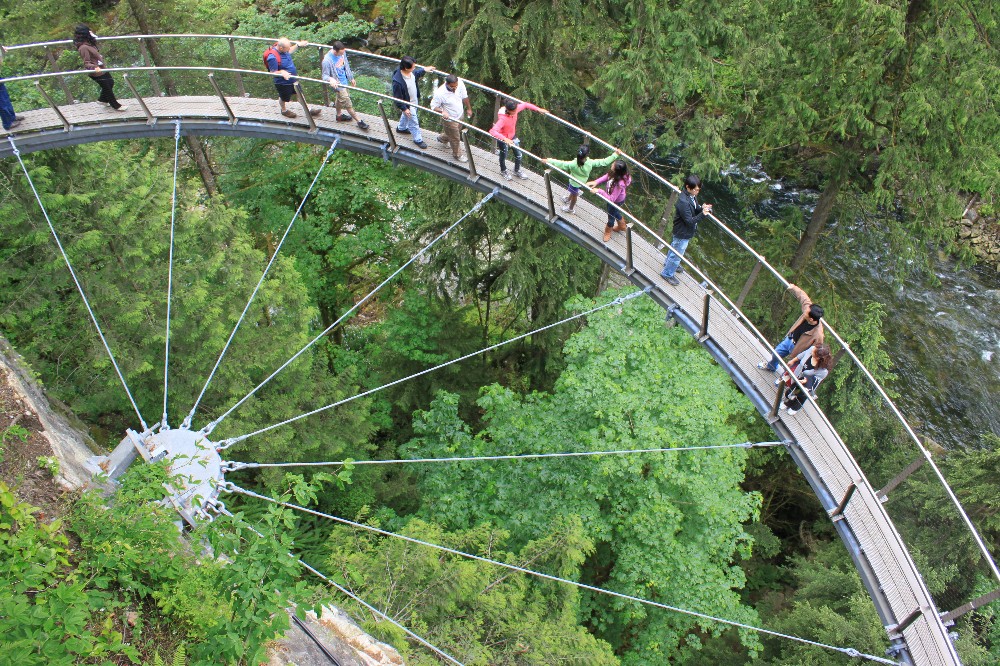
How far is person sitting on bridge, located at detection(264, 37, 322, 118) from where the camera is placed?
12141mm

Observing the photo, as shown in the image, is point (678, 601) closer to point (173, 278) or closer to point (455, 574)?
point (455, 574)

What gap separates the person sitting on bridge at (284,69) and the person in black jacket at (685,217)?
6.75 m

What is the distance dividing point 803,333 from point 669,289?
2201 millimetres

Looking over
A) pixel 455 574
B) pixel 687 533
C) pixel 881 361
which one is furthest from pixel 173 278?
pixel 881 361

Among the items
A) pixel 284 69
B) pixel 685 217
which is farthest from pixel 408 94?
pixel 685 217

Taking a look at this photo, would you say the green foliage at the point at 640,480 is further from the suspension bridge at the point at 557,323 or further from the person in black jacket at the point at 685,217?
the person in black jacket at the point at 685,217

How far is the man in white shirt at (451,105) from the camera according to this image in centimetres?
1116

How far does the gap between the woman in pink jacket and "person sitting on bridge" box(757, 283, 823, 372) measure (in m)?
2.84

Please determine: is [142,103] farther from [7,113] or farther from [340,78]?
[340,78]

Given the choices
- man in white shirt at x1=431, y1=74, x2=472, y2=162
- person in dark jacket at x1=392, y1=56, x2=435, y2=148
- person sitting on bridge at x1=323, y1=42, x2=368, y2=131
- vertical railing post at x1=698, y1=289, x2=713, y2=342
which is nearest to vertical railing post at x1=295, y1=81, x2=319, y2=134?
person sitting on bridge at x1=323, y1=42, x2=368, y2=131

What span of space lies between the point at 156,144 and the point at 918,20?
19.6m

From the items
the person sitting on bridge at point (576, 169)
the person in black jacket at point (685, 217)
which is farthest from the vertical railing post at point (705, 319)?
the person sitting on bridge at point (576, 169)

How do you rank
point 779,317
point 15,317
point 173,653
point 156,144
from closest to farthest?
point 173,653, point 15,317, point 779,317, point 156,144

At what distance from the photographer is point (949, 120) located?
1320cm
